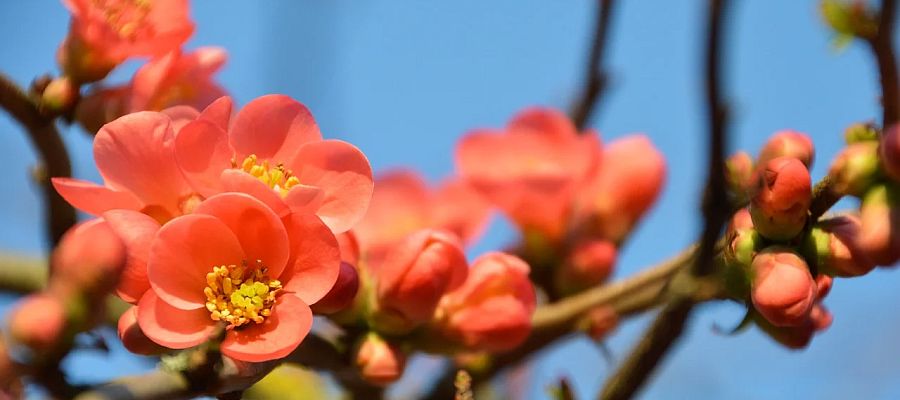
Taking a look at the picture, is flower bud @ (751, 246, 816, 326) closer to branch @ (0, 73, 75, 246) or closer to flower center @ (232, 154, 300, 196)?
flower center @ (232, 154, 300, 196)

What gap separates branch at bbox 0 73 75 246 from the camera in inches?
39.4

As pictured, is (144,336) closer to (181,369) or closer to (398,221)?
(181,369)

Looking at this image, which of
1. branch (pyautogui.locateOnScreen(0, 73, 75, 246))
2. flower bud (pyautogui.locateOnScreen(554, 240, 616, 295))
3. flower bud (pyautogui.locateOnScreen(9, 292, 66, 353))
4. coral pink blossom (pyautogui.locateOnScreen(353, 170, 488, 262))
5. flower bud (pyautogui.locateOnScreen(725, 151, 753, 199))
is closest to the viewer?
flower bud (pyautogui.locateOnScreen(9, 292, 66, 353))

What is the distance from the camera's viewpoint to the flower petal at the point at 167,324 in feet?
2.51

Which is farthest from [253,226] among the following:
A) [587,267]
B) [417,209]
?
[417,209]

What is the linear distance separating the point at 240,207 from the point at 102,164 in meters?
Result: 0.12

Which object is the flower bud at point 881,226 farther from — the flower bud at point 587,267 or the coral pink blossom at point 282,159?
the flower bud at point 587,267

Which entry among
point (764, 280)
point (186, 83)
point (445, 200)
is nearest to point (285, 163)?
point (186, 83)

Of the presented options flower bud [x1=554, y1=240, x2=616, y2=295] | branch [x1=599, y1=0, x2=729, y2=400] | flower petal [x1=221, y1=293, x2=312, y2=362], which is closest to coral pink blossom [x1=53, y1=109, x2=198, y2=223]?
flower petal [x1=221, y1=293, x2=312, y2=362]

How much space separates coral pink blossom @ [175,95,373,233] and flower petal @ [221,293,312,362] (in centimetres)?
7

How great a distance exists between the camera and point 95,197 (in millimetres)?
835

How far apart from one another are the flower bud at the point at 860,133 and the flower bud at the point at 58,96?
674 mm

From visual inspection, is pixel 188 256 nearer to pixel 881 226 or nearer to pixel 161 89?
pixel 161 89

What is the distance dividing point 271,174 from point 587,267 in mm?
634
